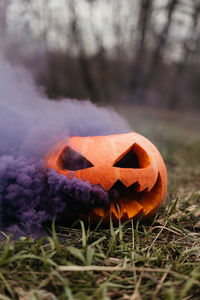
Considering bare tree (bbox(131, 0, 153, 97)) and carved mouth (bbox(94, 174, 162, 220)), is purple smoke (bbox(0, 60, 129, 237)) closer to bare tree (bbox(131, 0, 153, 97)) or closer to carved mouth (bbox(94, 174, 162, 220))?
carved mouth (bbox(94, 174, 162, 220))

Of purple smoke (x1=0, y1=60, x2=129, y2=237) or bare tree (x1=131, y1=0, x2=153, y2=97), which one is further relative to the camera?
bare tree (x1=131, y1=0, x2=153, y2=97)

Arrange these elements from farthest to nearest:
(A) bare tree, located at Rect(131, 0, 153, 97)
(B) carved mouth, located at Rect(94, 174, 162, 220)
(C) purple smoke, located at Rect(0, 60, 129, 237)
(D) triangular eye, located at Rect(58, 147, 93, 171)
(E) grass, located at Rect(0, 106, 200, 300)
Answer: (A) bare tree, located at Rect(131, 0, 153, 97) → (D) triangular eye, located at Rect(58, 147, 93, 171) → (B) carved mouth, located at Rect(94, 174, 162, 220) → (C) purple smoke, located at Rect(0, 60, 129, 237) → (E) grass, located at Rect(0, 106, 200, 300)

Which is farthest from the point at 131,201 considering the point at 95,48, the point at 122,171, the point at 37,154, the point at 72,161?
the point at 95,48

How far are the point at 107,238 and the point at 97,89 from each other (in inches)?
303

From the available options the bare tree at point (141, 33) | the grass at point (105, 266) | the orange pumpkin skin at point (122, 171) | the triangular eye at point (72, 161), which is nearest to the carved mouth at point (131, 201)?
the orange pumpkin skin at point (122, 171)

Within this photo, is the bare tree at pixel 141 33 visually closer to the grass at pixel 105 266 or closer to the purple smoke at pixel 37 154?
the purple smoke at pixel 37 154

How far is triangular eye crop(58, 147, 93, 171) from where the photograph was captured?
188 centimetres

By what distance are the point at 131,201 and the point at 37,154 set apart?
2.35ft

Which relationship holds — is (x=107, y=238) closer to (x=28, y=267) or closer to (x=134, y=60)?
(x=28, y=267)

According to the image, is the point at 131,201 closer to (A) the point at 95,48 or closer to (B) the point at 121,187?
(B) the point at 121,187

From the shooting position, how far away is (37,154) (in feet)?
6.16

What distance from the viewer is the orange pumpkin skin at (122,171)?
1.76m

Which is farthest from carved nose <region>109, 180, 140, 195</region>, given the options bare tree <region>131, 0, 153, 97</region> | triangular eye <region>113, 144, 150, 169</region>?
bare tree <region>131, 0, 153, 97</region>

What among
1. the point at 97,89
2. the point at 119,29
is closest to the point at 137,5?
the point at 119,29
